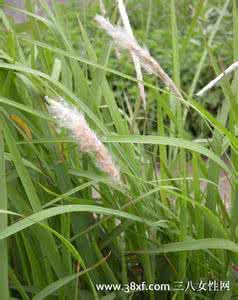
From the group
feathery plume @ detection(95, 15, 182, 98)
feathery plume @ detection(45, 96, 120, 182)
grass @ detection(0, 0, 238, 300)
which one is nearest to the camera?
feathery plume @ detection(45, 96, 120, 182)

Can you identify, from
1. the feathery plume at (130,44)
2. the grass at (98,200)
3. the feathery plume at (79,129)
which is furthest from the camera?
the grass at (98,200)

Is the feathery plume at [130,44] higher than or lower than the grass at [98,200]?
higher

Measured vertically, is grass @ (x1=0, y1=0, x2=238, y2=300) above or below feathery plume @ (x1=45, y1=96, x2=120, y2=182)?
below

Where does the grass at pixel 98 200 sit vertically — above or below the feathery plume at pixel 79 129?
below

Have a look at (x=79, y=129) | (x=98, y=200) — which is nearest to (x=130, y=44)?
(x=79, y=129)

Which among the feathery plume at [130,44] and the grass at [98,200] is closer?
the feathery plume at [130,44]

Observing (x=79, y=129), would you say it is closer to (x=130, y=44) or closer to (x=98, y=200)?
(x=130, y=44)

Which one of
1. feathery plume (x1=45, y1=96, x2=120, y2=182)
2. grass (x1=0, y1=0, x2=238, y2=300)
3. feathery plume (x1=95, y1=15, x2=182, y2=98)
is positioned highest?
feathery plume (x1=95, y1=15, x2=182, y2=98)

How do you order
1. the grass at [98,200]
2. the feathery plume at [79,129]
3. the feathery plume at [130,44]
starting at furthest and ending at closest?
the grass at [98,200]
the feathery plume at [130,44]
the feathery plume at [79,129]

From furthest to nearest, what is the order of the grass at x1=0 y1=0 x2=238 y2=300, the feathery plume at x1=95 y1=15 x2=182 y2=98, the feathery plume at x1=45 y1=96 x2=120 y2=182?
the grass at x1=0 y1=0 x2=238 y2=300, the feathery plume at x1=95 y1=15 x2=182 y2=98, the feathery plume at x1=45 y1=96 x2=120 y2=182

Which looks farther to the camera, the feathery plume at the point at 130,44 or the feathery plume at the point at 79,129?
the feathery plume at the point at 130,44

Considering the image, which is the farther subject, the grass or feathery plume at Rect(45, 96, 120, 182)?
the grass

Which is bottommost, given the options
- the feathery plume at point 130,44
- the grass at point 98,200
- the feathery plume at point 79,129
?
the grass at point 98,200

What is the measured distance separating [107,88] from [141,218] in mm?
310
